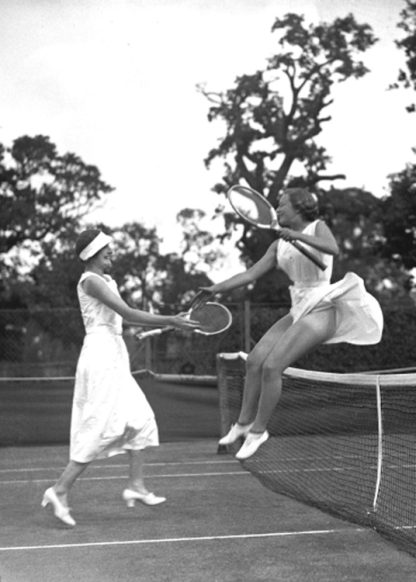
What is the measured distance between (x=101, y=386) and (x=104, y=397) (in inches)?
2.8

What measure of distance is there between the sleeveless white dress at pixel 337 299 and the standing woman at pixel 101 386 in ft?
2.38

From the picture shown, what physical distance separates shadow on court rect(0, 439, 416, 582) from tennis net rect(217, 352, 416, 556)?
248 mm

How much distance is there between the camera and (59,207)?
4962 cm

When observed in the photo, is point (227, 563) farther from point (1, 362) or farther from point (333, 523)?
point (1, 362)

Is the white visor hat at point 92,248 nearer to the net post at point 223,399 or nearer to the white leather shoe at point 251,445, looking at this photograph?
the white leather shoe at point 251,445

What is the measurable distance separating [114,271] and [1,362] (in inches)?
1369

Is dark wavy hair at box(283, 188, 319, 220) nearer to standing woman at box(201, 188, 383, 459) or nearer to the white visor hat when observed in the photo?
standing woman at box(201, 188, 383, 459)

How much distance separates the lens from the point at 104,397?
23.7 ft

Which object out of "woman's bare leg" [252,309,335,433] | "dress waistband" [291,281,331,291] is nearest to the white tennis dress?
"woman's bare leg" [252,309,335,433]

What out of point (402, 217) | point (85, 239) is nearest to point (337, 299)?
point (85, 239)

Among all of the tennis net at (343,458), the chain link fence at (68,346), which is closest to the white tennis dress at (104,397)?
the tennis net at (343,458)

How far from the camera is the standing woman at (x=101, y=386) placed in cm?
716

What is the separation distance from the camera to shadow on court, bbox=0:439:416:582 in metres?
5.53

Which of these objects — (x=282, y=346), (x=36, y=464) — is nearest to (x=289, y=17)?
(x=36, y=464)
